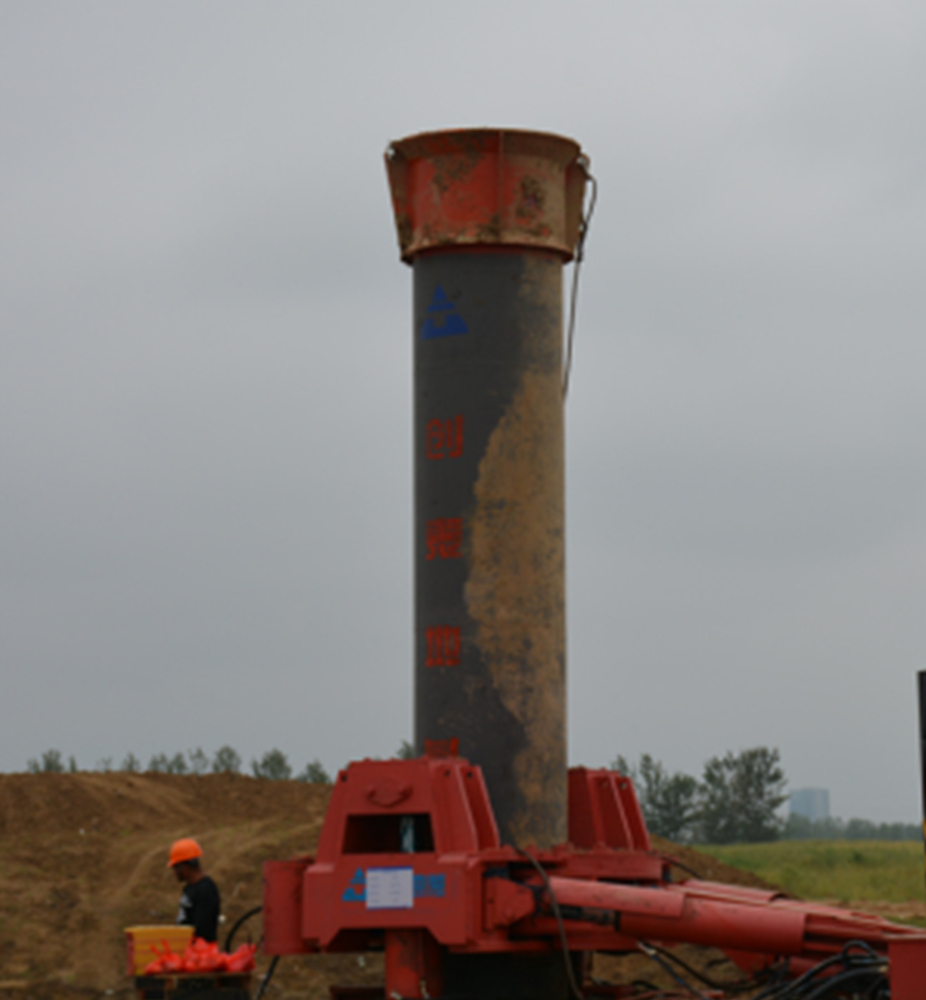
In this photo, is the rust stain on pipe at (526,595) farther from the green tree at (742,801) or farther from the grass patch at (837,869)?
the green tree at (742,801)

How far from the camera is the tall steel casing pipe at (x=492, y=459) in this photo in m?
9.82

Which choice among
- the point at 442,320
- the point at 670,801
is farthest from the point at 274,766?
the point at 442,320

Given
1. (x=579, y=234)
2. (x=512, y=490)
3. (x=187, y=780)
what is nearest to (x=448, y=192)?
(x=579, y=234)

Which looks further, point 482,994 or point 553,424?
point 553,424

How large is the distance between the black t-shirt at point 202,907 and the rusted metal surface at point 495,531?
7.76 feet

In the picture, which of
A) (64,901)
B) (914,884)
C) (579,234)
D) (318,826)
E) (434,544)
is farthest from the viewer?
(914,884)

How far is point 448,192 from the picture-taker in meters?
10.3

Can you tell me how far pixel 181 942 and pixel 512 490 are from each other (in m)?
3.86

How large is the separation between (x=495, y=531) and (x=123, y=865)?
12.7 m

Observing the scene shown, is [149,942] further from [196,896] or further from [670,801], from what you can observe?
[670,801]

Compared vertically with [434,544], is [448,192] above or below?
above

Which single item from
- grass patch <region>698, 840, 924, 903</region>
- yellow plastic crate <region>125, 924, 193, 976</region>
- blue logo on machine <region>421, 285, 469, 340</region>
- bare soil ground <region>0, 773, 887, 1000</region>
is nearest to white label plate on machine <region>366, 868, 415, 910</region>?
yellow plastic crate <region>125, 924, 193, 976</region>

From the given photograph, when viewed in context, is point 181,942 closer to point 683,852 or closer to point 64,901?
point 64,901

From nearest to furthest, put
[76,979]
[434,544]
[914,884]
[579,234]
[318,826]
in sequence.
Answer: [434,544], [579,234], [76,979], [318,826], [914,884]
